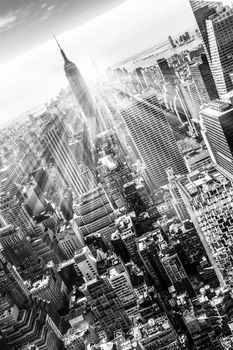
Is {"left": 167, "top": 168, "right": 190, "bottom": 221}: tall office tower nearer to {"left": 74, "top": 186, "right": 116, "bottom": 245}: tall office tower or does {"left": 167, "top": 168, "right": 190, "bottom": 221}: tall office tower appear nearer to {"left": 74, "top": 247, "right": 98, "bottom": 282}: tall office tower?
{"left": 74, "top": 186, "right": 116, "bottom": 245}: tall office tower

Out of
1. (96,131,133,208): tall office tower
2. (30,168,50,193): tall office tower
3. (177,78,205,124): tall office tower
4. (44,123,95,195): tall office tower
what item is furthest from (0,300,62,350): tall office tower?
(177,78,205,124): tall office tower

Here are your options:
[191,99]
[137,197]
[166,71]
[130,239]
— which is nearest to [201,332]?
[130,239]

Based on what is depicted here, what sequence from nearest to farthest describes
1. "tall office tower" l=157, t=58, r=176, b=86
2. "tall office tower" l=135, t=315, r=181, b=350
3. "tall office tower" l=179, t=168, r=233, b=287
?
"tall office tower" l=179, t=168, r=233, b=287
"tall office tower" l=135, t=315, r=181, b=350
"tall office tower" l=157, t=58, r=176, b=86

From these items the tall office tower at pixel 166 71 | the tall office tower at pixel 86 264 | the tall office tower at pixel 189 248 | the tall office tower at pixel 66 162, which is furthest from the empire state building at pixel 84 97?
the tall office tower at pixel 189 248

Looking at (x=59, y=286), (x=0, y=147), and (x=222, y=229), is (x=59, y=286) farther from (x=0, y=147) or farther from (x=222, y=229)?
(x=0, y=147)

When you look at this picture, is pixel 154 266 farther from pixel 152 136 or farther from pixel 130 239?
pixel 152 136

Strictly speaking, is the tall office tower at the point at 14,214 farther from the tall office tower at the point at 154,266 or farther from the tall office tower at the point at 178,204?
the tall office tower at the point at 154,266

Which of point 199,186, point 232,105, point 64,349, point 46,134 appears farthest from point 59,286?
point 46,134
